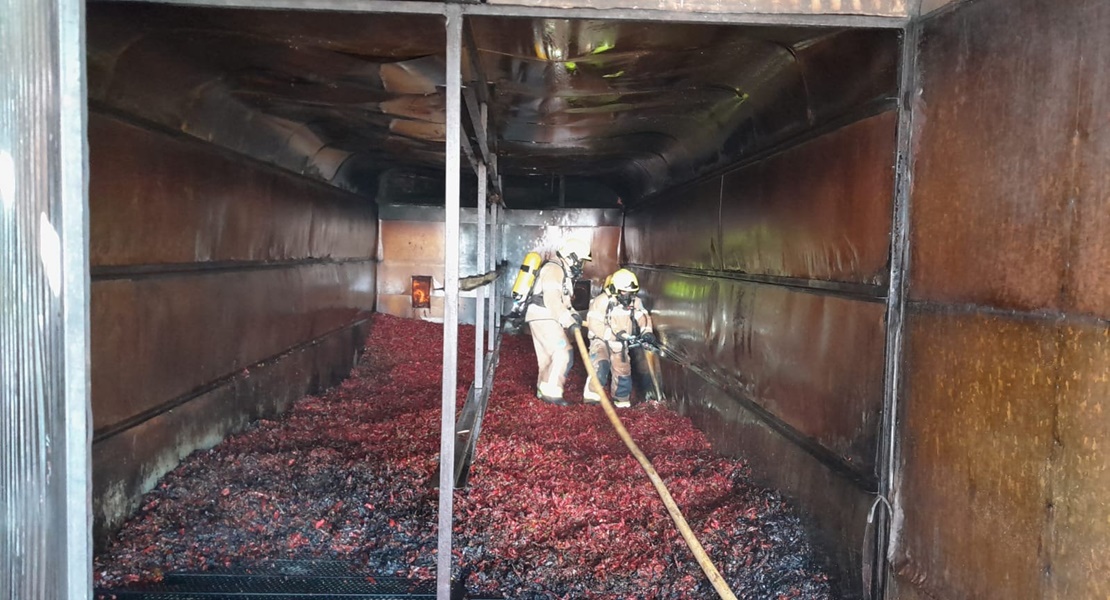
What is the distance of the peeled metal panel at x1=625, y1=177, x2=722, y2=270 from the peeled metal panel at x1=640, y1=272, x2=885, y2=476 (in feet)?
1.04

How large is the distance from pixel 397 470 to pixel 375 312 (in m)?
5.56

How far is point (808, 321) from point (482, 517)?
1831 millimetres

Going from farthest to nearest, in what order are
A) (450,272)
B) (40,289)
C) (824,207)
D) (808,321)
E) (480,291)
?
1. (480,291)
2. (808,321)
3. (824,207)
4. (450,272)
5. (40,289)

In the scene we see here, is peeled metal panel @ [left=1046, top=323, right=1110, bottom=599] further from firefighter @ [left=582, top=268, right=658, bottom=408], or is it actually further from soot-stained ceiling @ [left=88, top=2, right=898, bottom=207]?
firefighter @ [left=582, top=268, right=658, bottom=408]

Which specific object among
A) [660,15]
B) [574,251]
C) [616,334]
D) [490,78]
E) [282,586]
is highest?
[490,78]

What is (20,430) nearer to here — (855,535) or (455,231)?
(455,231)

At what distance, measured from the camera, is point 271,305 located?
207 inches

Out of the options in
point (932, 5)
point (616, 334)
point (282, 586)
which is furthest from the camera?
point (616, 334)

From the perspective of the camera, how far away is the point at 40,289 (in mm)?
1625

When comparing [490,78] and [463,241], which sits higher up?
[490,78]

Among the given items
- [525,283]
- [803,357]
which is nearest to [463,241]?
[525,283]

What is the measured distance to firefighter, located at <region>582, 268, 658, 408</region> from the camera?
246 inches

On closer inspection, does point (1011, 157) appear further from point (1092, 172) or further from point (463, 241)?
point (463, 241)

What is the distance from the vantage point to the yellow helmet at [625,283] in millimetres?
6160
